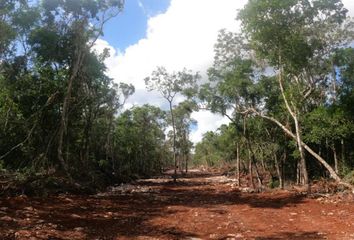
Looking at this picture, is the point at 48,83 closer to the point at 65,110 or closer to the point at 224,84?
the point at 65,110

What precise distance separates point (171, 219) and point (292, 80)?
751 inches

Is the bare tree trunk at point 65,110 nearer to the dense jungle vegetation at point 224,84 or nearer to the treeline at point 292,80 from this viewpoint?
the dense jungle vegetation at point 224,84

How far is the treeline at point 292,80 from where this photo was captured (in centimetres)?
2228

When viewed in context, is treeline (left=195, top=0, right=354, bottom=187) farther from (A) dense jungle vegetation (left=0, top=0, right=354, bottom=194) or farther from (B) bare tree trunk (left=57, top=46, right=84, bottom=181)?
(B) bare tree trunk (left=57, top=46, right=84, bottom=181)

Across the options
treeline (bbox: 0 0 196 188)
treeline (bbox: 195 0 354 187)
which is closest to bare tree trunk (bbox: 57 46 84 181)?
treeline (bbox: 0 0 196 188)

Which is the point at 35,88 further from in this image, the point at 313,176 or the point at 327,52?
Answer: the point at 313,176

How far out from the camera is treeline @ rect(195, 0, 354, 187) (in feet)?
73.1

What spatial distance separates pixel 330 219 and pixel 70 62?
2038 centimetres

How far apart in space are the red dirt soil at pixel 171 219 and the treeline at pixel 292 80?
17.1 ft

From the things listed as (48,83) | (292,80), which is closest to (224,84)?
(292,80)

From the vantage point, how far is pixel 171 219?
15.8 m

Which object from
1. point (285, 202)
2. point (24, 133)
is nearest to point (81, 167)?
point (24, 133)

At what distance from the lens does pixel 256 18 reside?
2178 cm

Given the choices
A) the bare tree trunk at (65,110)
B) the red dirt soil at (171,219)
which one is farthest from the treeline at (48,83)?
the red dirt soil at (171,219)
